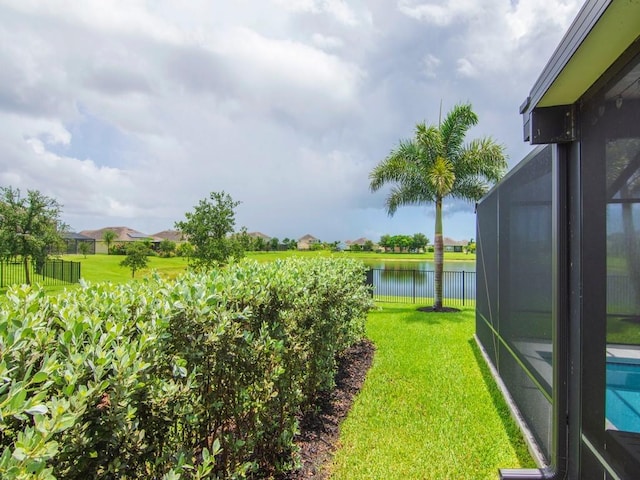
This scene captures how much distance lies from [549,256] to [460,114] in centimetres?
1124

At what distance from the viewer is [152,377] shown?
1.52 meters

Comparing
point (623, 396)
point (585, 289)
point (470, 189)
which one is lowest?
point (623, 396)

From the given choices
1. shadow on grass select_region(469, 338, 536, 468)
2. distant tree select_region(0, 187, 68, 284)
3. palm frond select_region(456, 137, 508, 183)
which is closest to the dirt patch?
shadow on grass select_region(469, 338, 536, 468)

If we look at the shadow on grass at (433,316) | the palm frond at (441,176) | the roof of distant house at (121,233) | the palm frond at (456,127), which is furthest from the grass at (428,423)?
the roof of distant house at (121,233)

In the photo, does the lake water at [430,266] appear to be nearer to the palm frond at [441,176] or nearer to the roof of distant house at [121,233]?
the palm frond at [441,176]

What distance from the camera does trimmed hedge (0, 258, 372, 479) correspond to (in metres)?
1.12

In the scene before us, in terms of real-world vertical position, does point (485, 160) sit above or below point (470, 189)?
above

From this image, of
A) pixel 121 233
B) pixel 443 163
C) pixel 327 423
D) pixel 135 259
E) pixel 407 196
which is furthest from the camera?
pixel 121 233

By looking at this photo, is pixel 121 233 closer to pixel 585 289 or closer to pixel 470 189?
pixel 470 189

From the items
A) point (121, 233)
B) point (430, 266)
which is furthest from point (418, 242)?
point (121, 233)

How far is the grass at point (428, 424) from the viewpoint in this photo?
2994 mm

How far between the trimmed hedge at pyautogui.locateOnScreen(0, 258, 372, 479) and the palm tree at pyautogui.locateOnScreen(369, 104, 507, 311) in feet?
33.8

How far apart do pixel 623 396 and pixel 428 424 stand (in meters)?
2.29

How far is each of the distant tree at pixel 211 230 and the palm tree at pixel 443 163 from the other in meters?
5.97
